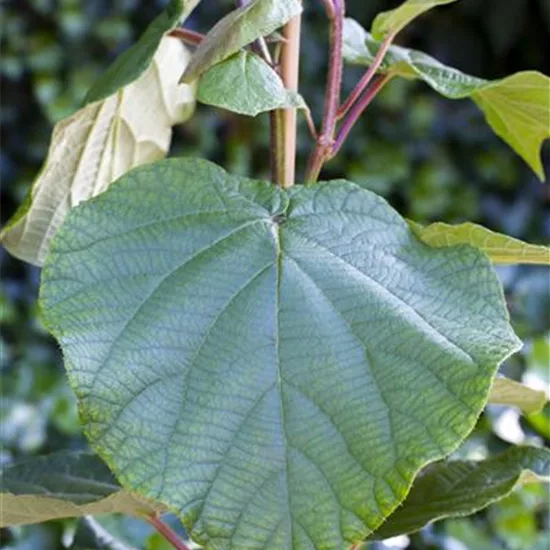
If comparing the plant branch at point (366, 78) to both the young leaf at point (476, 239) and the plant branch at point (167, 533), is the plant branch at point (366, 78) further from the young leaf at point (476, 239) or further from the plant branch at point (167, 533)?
the plant branch at point (167, 533)

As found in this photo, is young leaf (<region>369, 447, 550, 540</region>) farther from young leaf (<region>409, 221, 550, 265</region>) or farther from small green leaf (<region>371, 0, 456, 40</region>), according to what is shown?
small green leaf (<region>371, 0, 456, 40</region>)

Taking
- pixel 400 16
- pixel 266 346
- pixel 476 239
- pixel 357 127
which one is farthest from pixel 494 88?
pixel 357 127

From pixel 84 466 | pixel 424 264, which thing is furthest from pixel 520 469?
pixel 84 466

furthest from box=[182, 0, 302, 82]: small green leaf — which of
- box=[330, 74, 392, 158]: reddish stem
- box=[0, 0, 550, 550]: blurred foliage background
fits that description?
box=[0, 0, 550, 550]: blurred foliage background

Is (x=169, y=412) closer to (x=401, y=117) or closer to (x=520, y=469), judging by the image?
(x=520, y=469)

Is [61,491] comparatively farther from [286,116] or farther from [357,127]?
[357,127]

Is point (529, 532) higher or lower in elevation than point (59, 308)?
lower

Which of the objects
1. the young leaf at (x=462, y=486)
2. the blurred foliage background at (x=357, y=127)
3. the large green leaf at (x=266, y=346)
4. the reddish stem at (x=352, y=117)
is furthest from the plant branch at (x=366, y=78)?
the blurred foliage background at (x=357, y=127)
